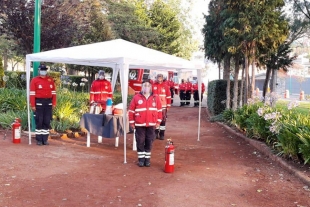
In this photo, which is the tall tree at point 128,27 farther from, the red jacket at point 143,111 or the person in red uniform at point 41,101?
the red jacket at point 143,111

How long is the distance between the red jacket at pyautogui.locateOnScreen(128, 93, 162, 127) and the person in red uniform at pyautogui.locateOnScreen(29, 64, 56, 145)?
288 cm

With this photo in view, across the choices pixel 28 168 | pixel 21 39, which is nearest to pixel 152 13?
pixel 21 39

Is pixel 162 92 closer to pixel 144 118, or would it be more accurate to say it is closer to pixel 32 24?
pixel 144 118

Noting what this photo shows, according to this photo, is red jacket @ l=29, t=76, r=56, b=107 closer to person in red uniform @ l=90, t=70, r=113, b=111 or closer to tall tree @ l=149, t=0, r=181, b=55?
person in red uniform @ l=90, t=70, r=113, b=111

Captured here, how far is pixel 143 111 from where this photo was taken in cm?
746

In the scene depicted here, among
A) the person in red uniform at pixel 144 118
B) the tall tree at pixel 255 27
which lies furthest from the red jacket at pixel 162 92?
the tall tree at pixel 255 27

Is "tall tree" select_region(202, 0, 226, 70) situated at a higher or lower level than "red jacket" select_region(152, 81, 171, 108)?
→ higher

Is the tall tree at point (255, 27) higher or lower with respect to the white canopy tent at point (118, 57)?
higher

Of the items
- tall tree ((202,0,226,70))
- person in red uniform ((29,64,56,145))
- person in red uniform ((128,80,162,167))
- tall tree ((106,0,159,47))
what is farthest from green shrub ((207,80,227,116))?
tall tree ((106,0,159,47))

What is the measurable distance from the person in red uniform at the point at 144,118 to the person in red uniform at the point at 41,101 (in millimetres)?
2842

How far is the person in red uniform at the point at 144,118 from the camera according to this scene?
7477 mm

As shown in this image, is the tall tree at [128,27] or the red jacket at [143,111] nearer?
the red jacket at [143,111]

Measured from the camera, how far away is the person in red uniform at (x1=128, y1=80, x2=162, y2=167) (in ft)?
24.5

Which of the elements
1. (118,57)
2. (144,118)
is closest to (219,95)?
(118,57)
